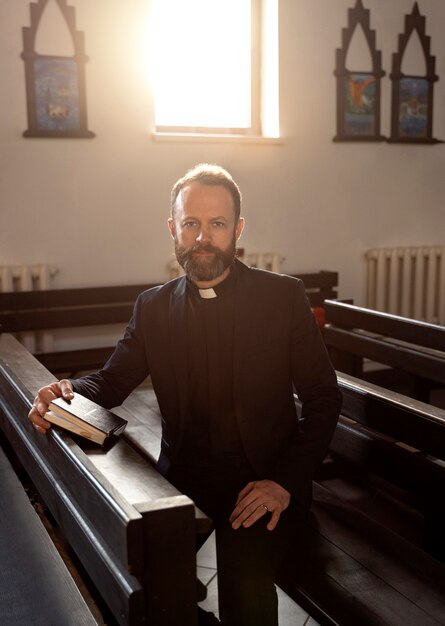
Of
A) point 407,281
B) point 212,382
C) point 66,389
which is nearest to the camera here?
point 66,389

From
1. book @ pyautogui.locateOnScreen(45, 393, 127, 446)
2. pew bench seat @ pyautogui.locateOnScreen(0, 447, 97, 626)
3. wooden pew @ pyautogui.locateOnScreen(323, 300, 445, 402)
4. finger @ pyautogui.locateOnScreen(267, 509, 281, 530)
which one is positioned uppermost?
book @ pyautogui.locateOnScreen(45, 393, 127, 446)

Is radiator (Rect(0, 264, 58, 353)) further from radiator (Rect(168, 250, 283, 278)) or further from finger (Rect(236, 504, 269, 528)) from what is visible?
finger (Rect(236, 504, 269, 528))

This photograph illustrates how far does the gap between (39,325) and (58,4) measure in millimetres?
1975

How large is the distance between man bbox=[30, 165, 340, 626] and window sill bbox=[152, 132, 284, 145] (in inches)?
110

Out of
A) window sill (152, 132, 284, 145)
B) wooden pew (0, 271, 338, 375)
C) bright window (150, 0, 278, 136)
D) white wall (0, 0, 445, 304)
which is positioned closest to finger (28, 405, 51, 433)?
wooden pew (0, 271, 338, 375)

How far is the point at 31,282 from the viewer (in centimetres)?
458

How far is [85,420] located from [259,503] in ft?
1.63

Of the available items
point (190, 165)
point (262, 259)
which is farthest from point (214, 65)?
point (262, 259)

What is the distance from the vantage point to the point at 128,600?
4.38 feet

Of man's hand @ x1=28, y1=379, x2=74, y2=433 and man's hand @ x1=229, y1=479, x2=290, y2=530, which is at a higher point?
man's hand @ x1=28, y1=379, x2=74, y2=433

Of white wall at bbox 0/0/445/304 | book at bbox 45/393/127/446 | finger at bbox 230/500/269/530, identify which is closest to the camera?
book at bbox 45/393/127/446

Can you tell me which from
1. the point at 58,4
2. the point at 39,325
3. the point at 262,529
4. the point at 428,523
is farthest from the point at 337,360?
the point at 58,4

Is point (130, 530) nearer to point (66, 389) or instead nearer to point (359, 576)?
point (66, 389)

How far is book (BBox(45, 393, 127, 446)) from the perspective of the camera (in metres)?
1.76
